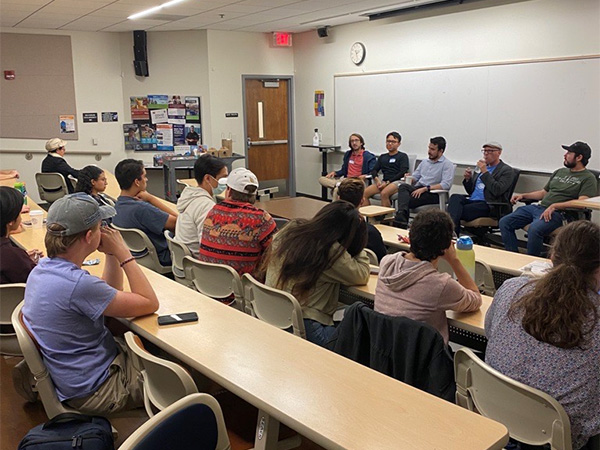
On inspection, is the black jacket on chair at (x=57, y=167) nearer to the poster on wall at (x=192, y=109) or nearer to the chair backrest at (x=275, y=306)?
the poster on wall at (x=192, y=109)

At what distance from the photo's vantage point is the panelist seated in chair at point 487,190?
19.4 ft

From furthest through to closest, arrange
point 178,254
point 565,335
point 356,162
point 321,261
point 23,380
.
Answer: point 356,162 < point 178,254 < point 321,261 < point 23,380 < point 565,335

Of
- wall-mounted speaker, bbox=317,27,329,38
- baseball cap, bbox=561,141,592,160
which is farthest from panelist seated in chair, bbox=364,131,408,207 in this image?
baseball cap, bbox=561,141,592,160

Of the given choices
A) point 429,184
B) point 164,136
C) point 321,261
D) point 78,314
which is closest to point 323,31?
point 164,136

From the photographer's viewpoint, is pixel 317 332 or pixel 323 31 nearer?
pixel 317 332

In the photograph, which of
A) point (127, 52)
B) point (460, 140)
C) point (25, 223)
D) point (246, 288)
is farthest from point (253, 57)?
point (246, 288)

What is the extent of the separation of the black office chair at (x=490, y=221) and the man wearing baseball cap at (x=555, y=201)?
0.77ft

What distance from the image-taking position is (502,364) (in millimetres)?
1938

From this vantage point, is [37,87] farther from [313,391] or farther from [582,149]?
[313,391]

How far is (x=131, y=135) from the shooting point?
30.5 feet

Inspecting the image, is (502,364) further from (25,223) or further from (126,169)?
(25,223)

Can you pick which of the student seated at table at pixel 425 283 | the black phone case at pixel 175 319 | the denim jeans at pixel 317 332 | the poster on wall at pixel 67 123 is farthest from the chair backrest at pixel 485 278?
the poster on wall at pixel 67 123

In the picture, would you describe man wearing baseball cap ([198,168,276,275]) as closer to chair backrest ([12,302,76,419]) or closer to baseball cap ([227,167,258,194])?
baseball cap ([227,167,258,194])

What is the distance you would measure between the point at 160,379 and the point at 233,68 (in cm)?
792
